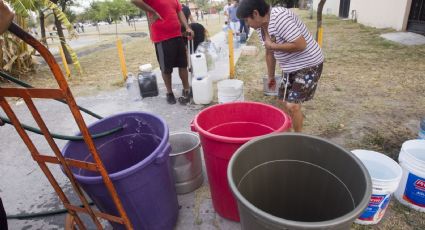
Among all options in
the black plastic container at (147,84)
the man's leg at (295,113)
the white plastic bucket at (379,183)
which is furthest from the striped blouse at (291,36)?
the black plastic container at (147,84)

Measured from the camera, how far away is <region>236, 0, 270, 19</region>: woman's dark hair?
2135mm

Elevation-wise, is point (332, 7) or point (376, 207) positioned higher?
point (332, 7)

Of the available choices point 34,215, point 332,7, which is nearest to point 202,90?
point 34,215

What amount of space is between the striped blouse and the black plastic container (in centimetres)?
290

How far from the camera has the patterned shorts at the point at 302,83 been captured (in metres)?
2.40

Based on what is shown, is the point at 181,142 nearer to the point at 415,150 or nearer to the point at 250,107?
the point at 250,107

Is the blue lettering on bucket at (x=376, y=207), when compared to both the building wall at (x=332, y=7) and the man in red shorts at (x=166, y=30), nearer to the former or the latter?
the man in red shorts at (x=166, y=30)

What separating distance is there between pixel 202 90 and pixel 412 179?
294 centimetres

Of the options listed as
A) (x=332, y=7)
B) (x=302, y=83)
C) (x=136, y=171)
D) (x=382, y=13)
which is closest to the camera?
(x=136, y=171)

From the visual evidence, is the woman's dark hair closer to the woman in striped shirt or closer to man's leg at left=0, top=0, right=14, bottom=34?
the woman in striped shirt

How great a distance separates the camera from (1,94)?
1201mm

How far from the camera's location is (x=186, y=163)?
7.32ft

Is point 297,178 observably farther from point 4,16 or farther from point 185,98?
point 185,98

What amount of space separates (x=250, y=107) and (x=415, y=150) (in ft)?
4.59
